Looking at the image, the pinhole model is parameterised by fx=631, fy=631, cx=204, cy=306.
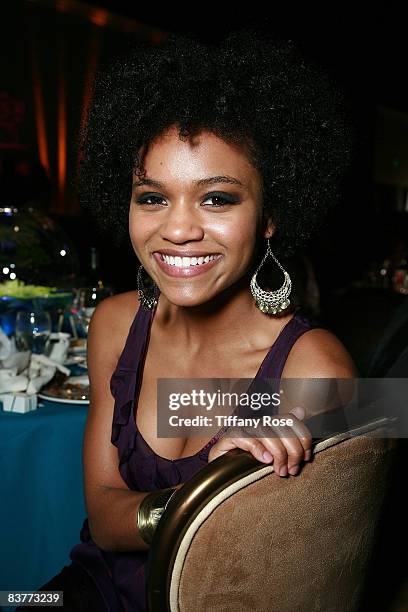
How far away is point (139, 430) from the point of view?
1691 mm

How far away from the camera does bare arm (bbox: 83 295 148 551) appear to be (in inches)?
59.6

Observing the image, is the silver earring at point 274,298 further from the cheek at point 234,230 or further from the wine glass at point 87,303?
the wine glass at point 87,303

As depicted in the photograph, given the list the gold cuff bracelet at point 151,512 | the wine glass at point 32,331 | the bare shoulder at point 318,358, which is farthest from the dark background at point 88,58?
the gold cuff bracelet at point 151,512

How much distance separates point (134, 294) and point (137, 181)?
1.70 ft

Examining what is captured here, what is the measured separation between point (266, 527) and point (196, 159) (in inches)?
33.5

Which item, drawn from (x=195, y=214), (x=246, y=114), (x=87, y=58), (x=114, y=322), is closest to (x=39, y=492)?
(x=114, y=322)

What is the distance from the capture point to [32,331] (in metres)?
2.13

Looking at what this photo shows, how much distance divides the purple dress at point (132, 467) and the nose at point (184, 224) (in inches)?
15.4

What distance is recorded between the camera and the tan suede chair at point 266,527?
0.90 metres

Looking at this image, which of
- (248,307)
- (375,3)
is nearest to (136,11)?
(375,3)

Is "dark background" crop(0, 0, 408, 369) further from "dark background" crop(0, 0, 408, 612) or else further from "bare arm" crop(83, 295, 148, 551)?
"bare arm" crop(83, 295, 148, 551)

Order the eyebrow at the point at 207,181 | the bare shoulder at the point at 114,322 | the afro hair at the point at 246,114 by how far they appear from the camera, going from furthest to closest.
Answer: the bare shoulder at the point at 114,322 → the afro hair at the point at 246,114 → the eyebrow at the point at 207,181

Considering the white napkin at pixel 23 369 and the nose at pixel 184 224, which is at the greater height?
the nose at pixel 184 224

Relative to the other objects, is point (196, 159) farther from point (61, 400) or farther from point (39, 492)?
point (39, 492)
